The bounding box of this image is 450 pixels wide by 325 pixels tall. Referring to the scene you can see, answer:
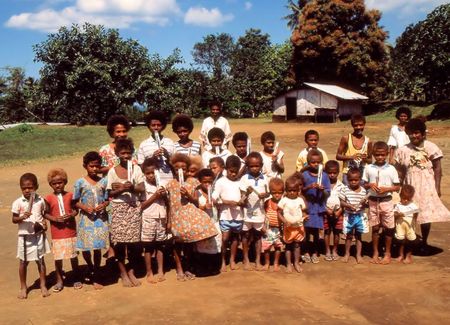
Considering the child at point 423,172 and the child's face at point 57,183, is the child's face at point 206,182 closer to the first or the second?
the child's face at point 57,183

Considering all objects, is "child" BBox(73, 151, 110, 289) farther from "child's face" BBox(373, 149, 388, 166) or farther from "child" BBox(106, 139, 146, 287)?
"child's face" BBox(373, 149, 388, 166)

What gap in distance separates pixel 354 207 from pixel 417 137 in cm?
126

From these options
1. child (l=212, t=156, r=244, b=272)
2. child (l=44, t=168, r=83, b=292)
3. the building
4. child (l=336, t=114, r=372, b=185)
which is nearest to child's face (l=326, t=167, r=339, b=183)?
child (l=336, t=114, r=372, b=185)

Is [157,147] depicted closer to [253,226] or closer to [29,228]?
[253,226]

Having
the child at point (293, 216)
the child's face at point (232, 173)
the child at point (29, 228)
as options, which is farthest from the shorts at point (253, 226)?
the child at point (29, 228)

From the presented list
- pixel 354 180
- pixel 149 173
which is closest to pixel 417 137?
pixel 354 180

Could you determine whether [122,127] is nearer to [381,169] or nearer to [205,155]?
[205,155]

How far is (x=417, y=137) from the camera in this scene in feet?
19.0

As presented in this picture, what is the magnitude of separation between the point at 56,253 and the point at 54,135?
20792 millimetres

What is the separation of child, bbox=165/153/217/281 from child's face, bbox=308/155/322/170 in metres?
1.45

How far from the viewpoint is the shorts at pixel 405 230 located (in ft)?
18.4

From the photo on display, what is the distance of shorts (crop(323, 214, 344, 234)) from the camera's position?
576 centimetres

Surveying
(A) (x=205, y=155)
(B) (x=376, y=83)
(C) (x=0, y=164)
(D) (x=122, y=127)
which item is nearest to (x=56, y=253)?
(D) (x=122, y=127)

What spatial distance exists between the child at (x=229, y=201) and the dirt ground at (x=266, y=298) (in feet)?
1.61
